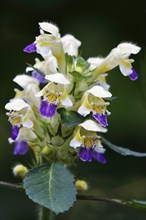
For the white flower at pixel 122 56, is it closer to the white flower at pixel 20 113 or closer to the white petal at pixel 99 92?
the white petal at pixel 99 92

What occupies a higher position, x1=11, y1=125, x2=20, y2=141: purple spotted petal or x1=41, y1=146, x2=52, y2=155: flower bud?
x1=11, y1=125, x2=20, y2=141: purple spotted petal

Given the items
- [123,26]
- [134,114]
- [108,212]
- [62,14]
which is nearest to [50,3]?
[62,14]

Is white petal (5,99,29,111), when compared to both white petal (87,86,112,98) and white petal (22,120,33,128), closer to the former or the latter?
white petal (22,120,33,128)

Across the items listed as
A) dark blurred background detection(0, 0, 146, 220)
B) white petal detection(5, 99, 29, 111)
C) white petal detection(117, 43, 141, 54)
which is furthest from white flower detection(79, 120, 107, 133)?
dark blurred background detection(0, 0, 146, 220)

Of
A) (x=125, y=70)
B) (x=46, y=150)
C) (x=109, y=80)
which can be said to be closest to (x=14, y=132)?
(x=46, y=150)

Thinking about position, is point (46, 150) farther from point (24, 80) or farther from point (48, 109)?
point (24, 80)

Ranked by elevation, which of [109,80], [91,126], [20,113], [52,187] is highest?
[109,80]
